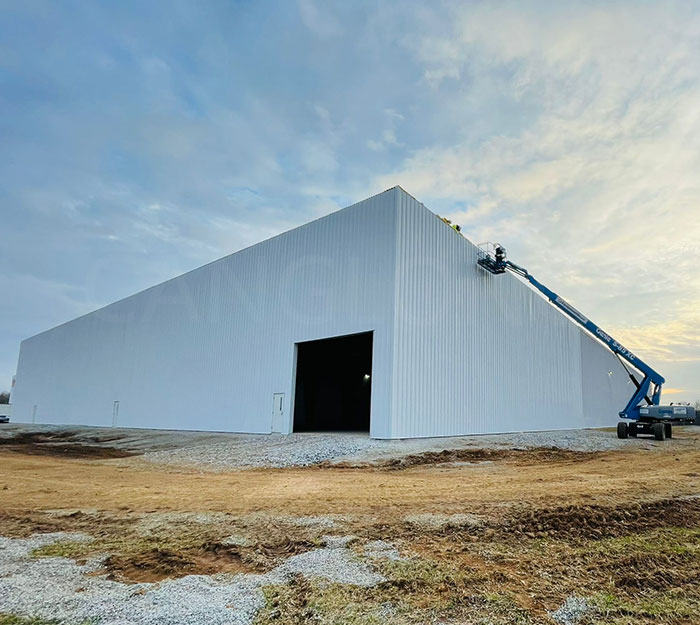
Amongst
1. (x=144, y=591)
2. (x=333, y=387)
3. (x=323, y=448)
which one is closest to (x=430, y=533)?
(x=144, y=591)

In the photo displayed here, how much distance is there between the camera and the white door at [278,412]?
21266mm

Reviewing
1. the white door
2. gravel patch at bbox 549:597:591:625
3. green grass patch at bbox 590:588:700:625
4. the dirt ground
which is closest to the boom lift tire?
the dirt ground

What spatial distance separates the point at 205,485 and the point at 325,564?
5.62 metres

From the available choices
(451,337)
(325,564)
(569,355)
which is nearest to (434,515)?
(325,564)

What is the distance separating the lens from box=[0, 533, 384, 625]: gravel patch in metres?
3.55

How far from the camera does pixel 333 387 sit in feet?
101

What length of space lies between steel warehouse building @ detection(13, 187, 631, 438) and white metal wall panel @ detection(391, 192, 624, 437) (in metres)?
0.07

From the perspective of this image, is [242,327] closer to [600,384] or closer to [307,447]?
[307,447]

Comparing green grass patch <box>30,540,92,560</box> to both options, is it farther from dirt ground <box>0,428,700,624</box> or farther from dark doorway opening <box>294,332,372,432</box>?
dark doorway opening <box>294,332,372,432</box>

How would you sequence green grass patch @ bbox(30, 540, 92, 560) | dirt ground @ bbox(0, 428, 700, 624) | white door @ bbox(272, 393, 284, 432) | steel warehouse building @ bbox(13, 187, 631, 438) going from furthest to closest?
white door @ bbox(272, 393, 284, 432)
steel warehouse building @ bbox(13, 187, 631, 438)
green grass patch @ bbox(30, 540, 92, 560)
dirt ground @ bbox(0, 428, 700, 624)

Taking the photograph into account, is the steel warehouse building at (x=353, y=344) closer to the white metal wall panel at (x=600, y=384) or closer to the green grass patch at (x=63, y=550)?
the white metal wall panel at (x=600, y=384)

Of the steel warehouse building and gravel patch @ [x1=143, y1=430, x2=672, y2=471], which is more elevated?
the steel warehouse building

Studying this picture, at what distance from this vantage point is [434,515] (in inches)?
247

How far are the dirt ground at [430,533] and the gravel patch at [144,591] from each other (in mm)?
173
